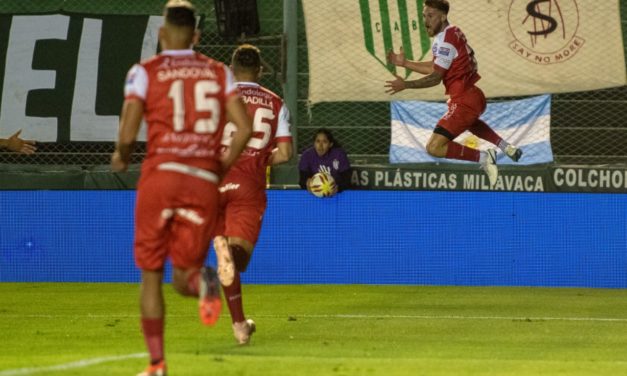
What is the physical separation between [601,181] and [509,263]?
143 centimetres

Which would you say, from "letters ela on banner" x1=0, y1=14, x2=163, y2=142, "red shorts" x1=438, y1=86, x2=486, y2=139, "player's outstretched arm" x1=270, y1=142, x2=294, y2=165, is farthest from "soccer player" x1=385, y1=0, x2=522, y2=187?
"letters ela on banner" x1=0, y1=14, x2=163, y2=142

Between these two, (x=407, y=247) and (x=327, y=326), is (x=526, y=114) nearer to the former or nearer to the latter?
(x=407, y=247)

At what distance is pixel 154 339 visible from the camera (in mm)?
7242

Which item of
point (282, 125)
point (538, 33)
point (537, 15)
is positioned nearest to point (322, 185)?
point (538, 33)

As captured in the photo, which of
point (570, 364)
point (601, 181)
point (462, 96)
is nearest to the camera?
point (570, 364)

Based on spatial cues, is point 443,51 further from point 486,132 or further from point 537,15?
point 537,15

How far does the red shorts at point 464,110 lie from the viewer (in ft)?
44.0

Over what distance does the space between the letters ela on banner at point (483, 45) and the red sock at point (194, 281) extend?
9.10 meters

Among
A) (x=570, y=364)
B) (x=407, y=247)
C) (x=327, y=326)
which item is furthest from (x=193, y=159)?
(x=407, y=247)

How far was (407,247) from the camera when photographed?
→ 1641cm

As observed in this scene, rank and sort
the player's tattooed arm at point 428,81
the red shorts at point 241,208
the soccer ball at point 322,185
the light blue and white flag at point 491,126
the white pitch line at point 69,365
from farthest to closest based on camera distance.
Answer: the light blue and white flag at point 491,126 < the soccer ball at point 322,185 < the player's tattooed arm at point 428,81 < the red shorts at point 241,208 < the white pitch line at point 69,365

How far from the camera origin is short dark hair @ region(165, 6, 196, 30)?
7.43m

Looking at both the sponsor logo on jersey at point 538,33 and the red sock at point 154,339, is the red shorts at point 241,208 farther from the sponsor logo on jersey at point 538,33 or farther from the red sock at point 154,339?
the sponsor logo on jersey at point 538,33

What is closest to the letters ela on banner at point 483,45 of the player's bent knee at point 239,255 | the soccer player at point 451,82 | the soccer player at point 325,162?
the soccer player at point 325,162
